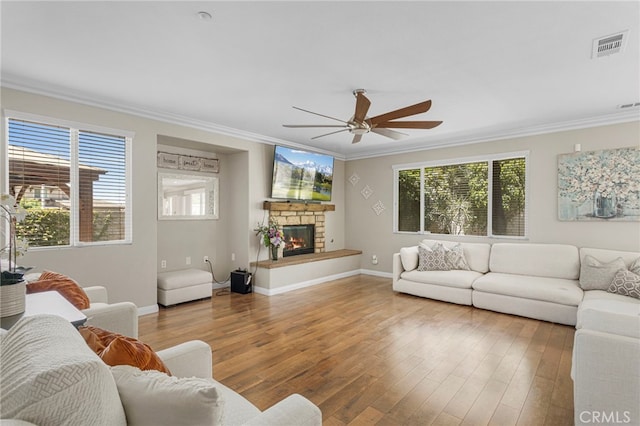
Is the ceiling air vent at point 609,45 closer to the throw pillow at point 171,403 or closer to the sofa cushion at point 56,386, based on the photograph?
the throw pillow at point 171,403

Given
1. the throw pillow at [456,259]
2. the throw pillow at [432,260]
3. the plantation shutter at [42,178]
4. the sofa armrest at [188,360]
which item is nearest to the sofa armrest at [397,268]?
the throw pillow at [432,260]

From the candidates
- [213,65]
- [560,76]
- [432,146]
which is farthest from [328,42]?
[432,146]

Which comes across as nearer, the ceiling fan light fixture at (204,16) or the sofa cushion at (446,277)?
the ceiling fan light fixture at (204,16)

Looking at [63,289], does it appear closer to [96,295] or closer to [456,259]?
[96,295]

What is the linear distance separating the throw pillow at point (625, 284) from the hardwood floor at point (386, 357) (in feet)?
2.30

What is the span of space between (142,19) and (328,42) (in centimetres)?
126

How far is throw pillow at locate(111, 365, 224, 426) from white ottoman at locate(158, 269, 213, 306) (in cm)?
374

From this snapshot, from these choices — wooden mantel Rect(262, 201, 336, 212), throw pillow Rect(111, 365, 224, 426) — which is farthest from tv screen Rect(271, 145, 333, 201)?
throw pillow Rect(111, 365, 224, 426)

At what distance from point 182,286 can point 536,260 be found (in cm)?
490

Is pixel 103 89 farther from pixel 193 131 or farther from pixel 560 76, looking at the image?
pixel 560 76

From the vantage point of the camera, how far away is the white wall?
4.19m

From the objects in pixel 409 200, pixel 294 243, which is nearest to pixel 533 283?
pixel 409 200

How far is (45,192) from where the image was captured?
342cm

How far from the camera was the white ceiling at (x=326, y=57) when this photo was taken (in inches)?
81.6
